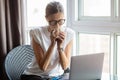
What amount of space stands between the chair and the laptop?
836 millimetres

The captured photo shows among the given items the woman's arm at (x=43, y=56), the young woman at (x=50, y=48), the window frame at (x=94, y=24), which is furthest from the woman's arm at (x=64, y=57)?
the window frame at (x=94, y=24)

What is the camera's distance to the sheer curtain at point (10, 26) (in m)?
2.36

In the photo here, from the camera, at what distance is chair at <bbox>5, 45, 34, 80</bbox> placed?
2.35 meters

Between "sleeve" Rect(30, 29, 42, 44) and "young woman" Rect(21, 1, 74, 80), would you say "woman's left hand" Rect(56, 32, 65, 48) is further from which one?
"sleeve" Rect(30, 29, 42, 44)

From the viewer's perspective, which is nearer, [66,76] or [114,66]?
[66,76]

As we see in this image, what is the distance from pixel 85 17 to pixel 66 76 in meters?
0.88

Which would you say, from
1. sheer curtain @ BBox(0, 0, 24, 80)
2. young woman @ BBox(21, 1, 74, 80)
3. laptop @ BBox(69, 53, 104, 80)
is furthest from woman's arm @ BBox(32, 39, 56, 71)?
sheer curtain @ BBox(0, 0, 24, 80)

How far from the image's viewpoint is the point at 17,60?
2463 millimetres

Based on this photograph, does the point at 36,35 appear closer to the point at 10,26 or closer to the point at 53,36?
the point at 53,36

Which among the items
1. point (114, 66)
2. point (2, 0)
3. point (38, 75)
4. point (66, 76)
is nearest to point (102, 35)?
point (114, 66)

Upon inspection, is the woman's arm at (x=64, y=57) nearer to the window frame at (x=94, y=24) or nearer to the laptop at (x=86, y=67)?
the laptop at (x=86, y=67)

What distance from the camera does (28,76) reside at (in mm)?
2107

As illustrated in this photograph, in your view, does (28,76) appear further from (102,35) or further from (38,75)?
(102,35)

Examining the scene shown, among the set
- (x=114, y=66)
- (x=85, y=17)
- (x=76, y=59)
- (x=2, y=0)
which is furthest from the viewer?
(x=85, y=17)
